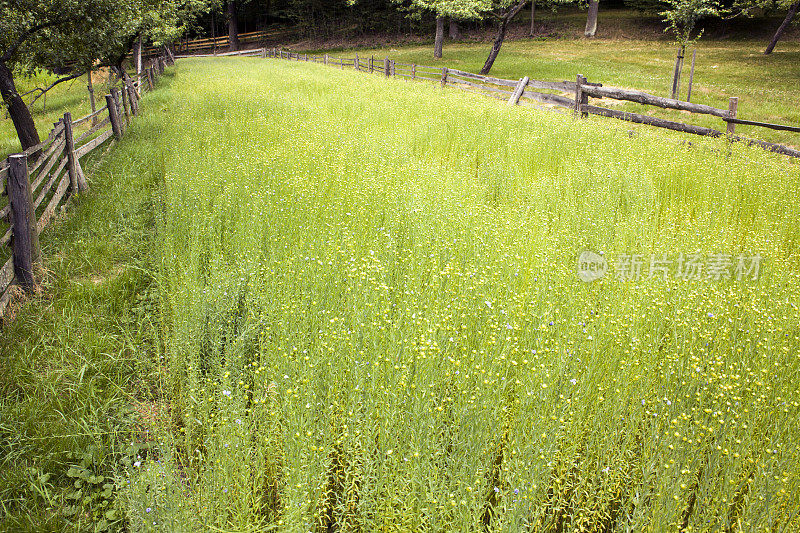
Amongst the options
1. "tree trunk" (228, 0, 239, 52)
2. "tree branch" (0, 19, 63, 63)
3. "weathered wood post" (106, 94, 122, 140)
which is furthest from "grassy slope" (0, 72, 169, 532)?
"tree trunk" (228, 0, 239, 52)

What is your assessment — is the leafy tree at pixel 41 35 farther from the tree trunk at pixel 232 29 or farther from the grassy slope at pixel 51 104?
the tree trunk at pixel 232 29

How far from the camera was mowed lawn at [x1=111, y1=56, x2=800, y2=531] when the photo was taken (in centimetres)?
260

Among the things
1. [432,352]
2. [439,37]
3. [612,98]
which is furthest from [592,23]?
[432,352]

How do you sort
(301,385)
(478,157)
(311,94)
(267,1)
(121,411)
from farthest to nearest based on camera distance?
(267,1)
(311,94)
(478,157)
(121,411)
(301,385)

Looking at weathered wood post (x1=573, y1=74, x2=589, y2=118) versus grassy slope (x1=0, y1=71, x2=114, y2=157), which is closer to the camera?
weathered wood post (x1=573, y1=74, x2=589, y2=118)

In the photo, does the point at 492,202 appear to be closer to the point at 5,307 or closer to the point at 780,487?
the point at 780,487

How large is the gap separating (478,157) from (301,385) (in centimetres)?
729

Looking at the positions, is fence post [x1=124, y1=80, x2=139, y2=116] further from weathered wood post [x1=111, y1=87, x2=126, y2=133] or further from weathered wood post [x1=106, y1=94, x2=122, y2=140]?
weathered wood post [x1=106, y1=94, x2=122, y2=140]

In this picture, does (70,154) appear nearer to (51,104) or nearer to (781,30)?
(51,104)

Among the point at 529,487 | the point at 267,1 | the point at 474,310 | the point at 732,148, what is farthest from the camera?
the point at 267,1

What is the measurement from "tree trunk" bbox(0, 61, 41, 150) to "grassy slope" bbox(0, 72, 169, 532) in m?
4.63

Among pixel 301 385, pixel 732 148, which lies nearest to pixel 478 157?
pixel 732 148

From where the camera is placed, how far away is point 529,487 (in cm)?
252

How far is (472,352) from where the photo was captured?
3.56m
